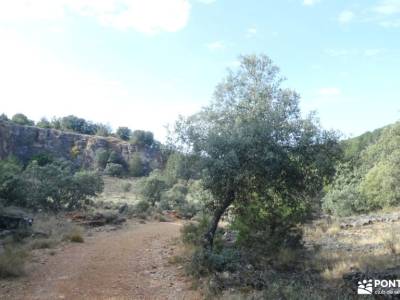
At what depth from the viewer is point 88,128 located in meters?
103

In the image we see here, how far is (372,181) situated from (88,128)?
86.0m

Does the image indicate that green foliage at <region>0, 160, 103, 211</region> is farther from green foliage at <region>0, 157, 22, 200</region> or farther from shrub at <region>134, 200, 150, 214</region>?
shrub at <region>134, 200, 150, 214</region>

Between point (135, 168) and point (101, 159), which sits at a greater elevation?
point (101, 159)

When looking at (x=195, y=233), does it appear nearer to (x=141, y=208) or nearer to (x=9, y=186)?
(x=9, y=186)

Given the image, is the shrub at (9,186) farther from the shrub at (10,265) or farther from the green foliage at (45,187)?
the shrub at (10,265)

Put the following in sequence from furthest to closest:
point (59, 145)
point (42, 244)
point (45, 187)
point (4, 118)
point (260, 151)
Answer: point (4, 118), point (59, 145), point (45, 187), point (42, 244), point (260, 151)

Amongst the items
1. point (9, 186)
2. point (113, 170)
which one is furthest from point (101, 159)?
point (9, 186)

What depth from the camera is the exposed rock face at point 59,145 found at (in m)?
73.6

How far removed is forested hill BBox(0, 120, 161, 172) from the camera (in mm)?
73969

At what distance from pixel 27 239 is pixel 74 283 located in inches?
244

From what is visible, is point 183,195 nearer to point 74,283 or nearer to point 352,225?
point 352,225

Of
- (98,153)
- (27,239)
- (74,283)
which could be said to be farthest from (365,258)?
(98,153)

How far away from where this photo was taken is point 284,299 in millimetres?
6957

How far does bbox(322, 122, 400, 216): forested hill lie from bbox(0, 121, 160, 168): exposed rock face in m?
46.4
